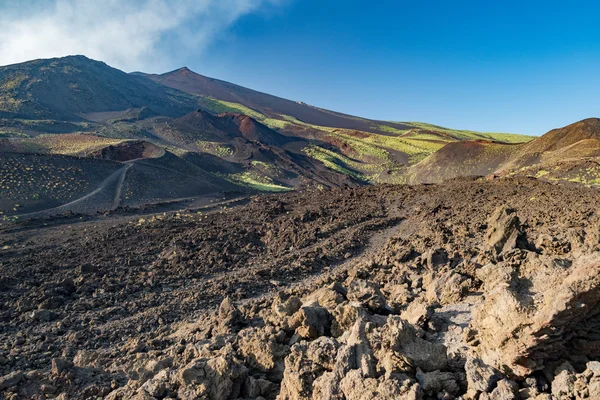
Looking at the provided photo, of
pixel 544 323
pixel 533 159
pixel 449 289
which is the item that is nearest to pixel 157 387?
pixel 544 323

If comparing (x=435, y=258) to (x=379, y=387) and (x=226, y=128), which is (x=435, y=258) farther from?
→ (x=226, y=128)

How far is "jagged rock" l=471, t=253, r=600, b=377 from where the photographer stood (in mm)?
4082

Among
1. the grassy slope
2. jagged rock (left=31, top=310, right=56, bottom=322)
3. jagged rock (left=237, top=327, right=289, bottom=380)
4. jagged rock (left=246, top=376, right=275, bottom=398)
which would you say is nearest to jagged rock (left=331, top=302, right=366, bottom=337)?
jagged rock (left=237, top=327, right=289, bottom=380)

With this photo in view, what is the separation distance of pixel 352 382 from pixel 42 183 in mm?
36716

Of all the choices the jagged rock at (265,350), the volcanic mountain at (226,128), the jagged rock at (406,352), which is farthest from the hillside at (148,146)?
the jagged rock at (406,352)

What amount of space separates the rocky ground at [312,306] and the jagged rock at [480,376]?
2 cm

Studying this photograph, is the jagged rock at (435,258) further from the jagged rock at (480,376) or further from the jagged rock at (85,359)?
the jagged rock at (85,359)

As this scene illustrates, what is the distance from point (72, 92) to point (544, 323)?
11043 cm

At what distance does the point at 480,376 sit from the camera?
4.21 meters

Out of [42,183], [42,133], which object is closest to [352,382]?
[42,183]

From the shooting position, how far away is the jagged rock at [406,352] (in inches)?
184

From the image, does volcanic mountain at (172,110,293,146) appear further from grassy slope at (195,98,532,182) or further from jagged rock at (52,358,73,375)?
jagged rock at (52,358,73,375)

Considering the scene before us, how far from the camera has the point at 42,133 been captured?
6209 cm

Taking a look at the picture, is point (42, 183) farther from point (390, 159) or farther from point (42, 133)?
point (390, 159)
